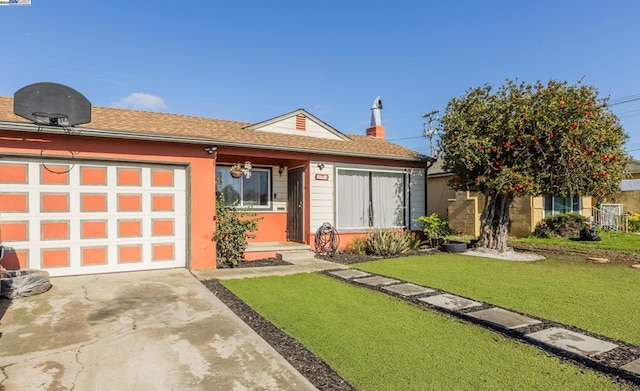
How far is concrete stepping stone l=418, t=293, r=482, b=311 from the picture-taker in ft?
16.7

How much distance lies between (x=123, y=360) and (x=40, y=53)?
463 inches

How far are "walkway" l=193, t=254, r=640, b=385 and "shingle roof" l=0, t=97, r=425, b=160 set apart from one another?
316cm

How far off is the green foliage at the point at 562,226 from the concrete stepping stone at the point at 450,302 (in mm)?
10760

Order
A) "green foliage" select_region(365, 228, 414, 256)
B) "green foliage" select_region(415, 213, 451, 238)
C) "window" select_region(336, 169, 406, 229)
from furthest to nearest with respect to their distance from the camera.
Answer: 1. "green foliage" select_region(415, 213, 451, 238)
2. "window" select_region(336, 169, 406, 229)
3. "green foliage" select_region(365, 228, 414, 256)

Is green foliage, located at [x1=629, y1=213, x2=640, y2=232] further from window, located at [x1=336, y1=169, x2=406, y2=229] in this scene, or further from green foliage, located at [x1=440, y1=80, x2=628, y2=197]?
window, located at [x1=336, y1=169, x2=406, y2=229]

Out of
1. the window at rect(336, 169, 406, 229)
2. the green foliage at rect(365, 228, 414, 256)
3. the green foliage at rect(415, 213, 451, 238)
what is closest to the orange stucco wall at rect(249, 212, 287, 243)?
the window at rect(336, 169, 406, 229)

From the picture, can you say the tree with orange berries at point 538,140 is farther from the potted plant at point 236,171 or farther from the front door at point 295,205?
the potted plant at point 236,171

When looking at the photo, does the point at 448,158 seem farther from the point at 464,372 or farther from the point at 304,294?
the point at 464,372

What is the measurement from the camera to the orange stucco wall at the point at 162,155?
21.7 feet

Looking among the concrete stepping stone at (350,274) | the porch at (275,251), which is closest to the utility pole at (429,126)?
the porch at (275,251)

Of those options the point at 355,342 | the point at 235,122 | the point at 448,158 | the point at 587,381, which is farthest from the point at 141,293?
the point at 448,158

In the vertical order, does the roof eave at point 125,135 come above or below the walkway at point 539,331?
above

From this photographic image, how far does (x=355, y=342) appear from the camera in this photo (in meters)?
3.86

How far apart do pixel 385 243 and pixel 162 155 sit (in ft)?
20.1
